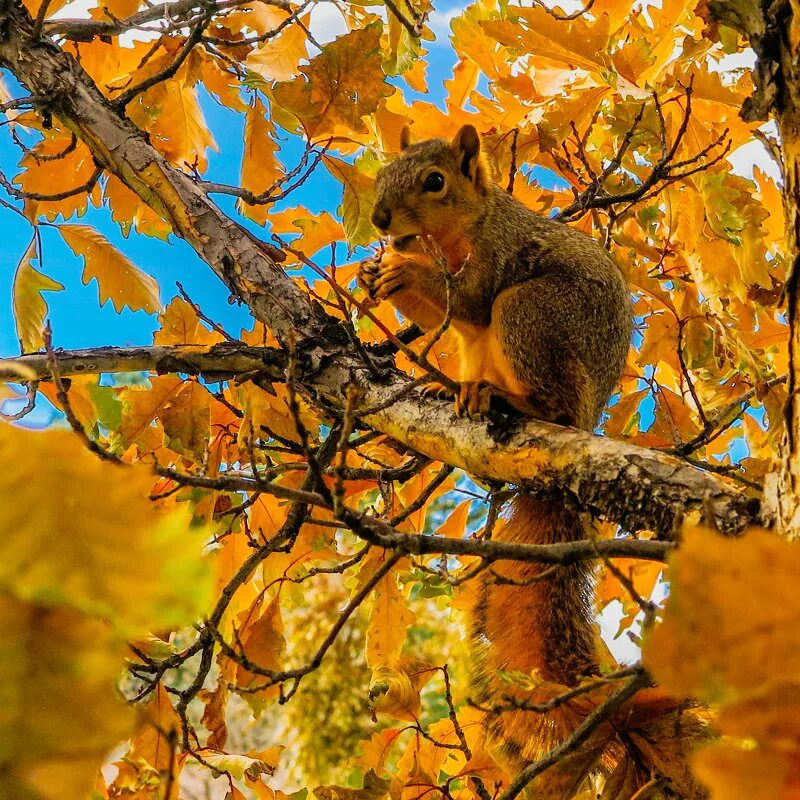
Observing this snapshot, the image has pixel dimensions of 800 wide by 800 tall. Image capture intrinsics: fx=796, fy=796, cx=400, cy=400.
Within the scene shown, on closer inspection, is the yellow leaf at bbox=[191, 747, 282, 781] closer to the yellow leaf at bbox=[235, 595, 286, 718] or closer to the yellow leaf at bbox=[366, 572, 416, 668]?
the yellow leaf at bbox=[235, 595, 286, 718]

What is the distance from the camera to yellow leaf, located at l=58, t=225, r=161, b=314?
2.17 metres

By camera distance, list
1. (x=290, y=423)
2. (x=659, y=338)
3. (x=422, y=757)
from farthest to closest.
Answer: (x=659, y=338), (x=422, y=757), (x=290, y=423)

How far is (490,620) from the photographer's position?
165 cm

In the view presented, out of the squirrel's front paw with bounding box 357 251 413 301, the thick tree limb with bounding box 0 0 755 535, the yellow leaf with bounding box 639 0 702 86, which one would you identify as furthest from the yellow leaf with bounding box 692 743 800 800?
the squirrel's front paw with bounding box 357 251 413 301

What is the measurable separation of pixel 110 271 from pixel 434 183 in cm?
95

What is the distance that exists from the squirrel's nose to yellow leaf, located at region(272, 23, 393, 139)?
32cm

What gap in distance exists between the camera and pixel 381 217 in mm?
2213

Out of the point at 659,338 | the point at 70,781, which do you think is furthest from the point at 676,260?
the point at 70,781

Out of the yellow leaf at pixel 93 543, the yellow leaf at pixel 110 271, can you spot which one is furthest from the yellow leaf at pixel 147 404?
the yellow leaf at pixel 93 543

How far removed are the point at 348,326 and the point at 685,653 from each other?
1.25m

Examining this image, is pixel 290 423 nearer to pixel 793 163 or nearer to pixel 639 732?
pixel 639 732

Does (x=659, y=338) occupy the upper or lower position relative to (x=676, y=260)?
lower

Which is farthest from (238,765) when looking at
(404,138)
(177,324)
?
(404,138)

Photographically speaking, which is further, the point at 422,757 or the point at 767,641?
the point at 422,757
